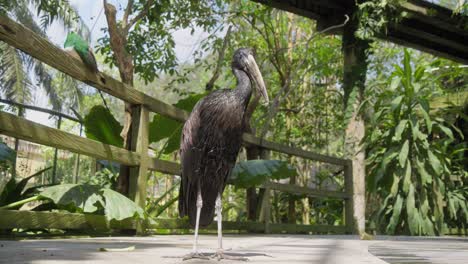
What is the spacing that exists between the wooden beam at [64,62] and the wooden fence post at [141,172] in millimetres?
162

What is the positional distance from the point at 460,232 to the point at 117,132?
605 cm

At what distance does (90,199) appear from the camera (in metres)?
4.11

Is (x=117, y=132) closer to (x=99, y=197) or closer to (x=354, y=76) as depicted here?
(x=99, y=197)

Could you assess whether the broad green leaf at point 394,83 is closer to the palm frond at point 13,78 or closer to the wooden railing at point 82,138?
the wooden railing at point 82,138

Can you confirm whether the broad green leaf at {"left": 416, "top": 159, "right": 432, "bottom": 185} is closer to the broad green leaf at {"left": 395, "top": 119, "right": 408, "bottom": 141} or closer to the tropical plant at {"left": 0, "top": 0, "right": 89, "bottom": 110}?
the broad green leaf at {"left": 395, "top": 119, "right": 408, "bottom": 141}

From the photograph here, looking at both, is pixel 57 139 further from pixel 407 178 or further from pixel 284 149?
pixel 407 178

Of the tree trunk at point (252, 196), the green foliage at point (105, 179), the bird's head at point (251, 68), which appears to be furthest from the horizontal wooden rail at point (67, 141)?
the tree trunk at point (252, 196)

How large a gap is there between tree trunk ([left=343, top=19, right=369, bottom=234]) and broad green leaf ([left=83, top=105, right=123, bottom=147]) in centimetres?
372

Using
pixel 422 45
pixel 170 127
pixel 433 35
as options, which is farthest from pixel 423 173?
pixel 170 127

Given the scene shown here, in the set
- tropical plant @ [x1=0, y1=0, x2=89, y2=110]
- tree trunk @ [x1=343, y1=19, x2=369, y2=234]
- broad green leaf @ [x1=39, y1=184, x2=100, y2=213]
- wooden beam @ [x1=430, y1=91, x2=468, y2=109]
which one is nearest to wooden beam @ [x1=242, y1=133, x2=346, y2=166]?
tree trunk @ [x1=343, y1=19, x2=369, y2=234]

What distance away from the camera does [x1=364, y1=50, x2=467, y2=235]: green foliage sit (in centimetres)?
773

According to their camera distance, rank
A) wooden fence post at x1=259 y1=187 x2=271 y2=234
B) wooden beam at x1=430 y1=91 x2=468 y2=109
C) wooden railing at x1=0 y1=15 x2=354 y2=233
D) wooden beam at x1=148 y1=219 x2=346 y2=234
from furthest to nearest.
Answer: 1. wooden beam at x1=430 y1=91 x2=468 y2=109
2. wooden fence post at x1=259 y1=187 x2=271 y2=234
3. wooden beam at x1=148 y1=219 x2=346 y2=234
4. wooden railing at x1=0 y1=15 x2=354 y2=233

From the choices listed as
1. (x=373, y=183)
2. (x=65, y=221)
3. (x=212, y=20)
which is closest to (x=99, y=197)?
(x=65, y=221)

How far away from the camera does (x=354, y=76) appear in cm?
825
